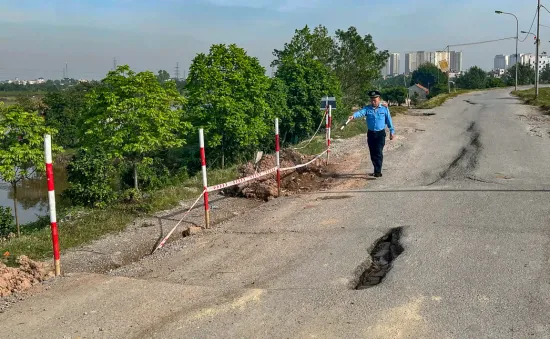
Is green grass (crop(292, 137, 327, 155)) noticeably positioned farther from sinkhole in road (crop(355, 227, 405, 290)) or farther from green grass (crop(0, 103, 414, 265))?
sinkhole in road (crop(355, 227, 405, 290))

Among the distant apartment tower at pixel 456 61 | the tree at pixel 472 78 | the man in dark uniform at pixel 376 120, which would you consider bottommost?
the man in dark uniform at pixel 376 120

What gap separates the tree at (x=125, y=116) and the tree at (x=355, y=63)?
27629 mm

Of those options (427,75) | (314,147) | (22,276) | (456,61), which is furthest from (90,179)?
(456,61)

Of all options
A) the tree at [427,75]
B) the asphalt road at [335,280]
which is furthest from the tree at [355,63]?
the tree at [427,75]

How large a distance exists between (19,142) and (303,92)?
15.5m

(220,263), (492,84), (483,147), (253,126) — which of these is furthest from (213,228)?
(492,84)

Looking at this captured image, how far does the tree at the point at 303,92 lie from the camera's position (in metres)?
26.1

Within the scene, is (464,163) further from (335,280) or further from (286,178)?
(335,280)

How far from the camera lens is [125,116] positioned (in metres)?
13.6

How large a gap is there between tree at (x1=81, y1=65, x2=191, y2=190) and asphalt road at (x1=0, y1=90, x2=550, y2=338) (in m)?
6.41

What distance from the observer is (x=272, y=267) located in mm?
5320

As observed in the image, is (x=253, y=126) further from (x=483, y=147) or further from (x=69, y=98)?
(x=69, y=98)

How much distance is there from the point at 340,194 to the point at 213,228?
8.97ft

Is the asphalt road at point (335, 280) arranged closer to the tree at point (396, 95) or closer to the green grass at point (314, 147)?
the green grass at point (314, 147)
